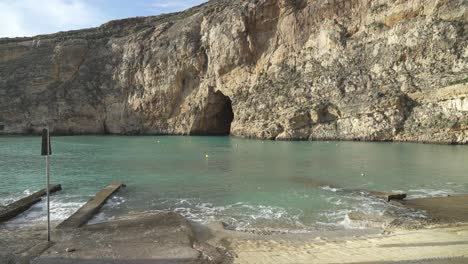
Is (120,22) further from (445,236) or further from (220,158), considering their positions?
(445,236)

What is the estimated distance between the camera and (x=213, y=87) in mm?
59781

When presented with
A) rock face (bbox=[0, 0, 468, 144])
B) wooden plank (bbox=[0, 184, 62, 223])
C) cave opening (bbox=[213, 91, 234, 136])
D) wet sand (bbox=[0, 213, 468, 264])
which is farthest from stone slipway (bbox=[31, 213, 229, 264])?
cave opening (bbox=[213, 91, 234, 136])

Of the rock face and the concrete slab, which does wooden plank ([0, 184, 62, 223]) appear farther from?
the rock face

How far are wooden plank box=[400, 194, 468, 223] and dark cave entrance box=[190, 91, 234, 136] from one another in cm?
4704

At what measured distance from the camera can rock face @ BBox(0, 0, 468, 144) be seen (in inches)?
1626

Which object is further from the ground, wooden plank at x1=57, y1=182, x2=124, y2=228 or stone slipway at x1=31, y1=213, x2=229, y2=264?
stone slipway at x1=31, y1=213, x2=229, y2=264

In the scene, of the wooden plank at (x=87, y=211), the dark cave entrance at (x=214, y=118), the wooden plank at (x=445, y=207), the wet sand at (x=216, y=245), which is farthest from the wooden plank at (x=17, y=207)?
the dark cave entrance at (x=214, y=118)

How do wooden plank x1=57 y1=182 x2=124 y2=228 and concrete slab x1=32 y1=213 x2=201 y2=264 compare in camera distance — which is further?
wooden plank x1=57 y1=182 x2=124 y2=228

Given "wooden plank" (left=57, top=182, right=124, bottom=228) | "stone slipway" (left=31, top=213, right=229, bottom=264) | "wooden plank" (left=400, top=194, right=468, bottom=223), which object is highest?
"wooden plank" (left=400, top=194, right=468, bottom=223)

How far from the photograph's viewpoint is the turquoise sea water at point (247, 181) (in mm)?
13594

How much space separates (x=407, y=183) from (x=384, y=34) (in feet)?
106

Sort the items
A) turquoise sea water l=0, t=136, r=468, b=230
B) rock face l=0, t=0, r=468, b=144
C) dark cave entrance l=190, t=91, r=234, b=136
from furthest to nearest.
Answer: dark cave entrance l=190, t=91, r=234, b=136 < rock face l=0, t=0, r=468, b=144 < turquoise sea water l=0, t=136, r=468, b=230

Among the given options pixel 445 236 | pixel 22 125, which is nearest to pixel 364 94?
pixel 445 236

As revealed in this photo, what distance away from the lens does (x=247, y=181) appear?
19422 mm
